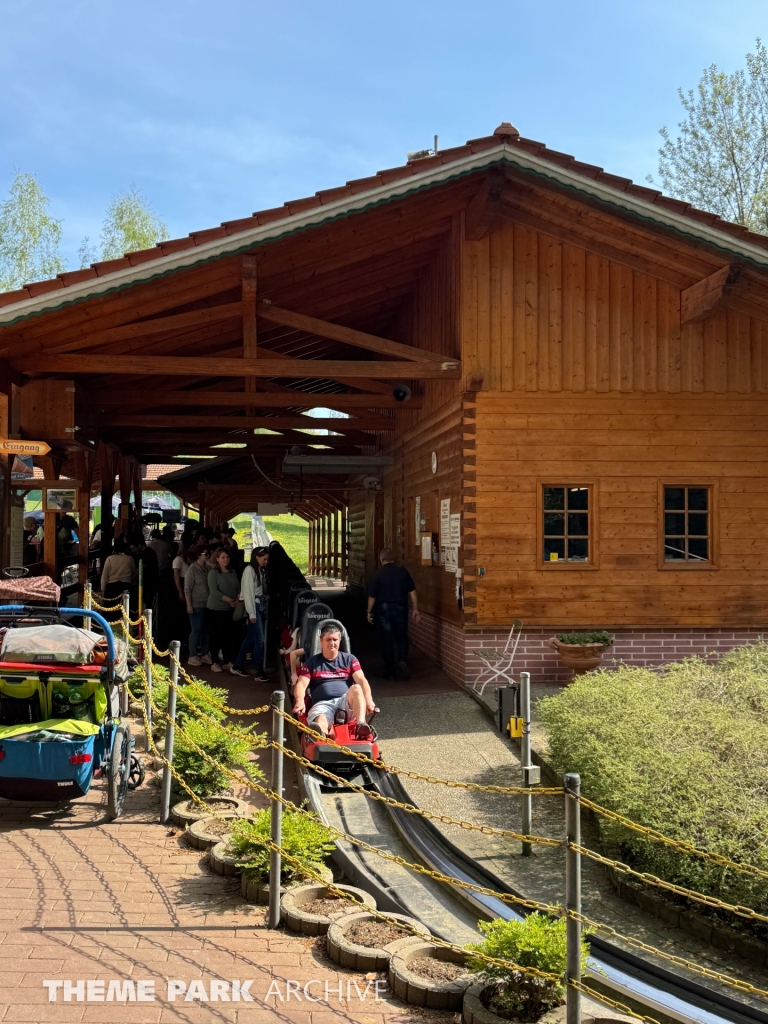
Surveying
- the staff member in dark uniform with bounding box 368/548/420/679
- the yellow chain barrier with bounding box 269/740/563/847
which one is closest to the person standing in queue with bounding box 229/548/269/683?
the staff member in dark uniform with bounding box 368/548/420/679

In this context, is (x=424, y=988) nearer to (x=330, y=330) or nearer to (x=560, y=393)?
(x=330, y=330)

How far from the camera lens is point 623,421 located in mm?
11359

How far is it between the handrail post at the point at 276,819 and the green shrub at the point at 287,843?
0.30 feet

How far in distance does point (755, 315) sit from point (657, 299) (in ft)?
3.91

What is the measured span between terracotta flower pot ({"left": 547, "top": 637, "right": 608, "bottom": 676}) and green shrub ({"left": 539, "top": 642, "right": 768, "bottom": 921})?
2.80 m

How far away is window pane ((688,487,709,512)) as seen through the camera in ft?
37.7

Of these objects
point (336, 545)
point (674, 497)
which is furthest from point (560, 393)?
point (336, 545)

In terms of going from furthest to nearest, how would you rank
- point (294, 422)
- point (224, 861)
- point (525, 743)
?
point (294, 422), point (525, 743), point (224, 861)

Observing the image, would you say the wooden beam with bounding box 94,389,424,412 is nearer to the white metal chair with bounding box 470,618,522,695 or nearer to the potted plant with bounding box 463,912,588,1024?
the white metal chair with bounding box 470,618,522,695

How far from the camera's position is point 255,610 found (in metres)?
11.9

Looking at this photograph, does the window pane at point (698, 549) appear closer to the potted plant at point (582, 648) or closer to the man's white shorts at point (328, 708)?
the potted plant at point (582, 648)

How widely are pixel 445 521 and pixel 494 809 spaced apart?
558 cm

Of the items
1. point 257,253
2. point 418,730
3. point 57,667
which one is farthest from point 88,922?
point 257,253

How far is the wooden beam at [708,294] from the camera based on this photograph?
1023 cm
